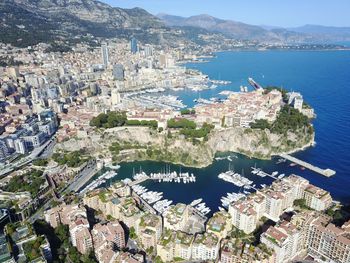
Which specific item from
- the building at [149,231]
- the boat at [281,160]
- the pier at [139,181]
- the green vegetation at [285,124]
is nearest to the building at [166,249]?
the building at [149,231]

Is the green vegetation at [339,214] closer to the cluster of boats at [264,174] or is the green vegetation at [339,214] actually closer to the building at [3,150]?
the cluster of boats at [264,174]

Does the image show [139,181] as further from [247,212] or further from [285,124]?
[285,124]

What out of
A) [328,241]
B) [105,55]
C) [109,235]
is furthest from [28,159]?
[105,55]

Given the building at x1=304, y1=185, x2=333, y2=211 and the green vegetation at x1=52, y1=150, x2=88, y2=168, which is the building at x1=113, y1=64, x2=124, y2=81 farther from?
the building at x1=304, y1=185, x2=333, y2=211

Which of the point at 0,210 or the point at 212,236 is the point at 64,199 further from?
the point at 212,236

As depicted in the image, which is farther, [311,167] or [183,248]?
[311,167]
